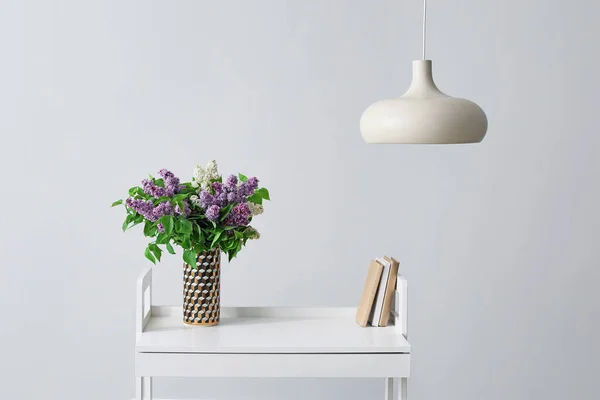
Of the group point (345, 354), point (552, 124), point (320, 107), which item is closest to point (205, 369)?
point (345, 354)

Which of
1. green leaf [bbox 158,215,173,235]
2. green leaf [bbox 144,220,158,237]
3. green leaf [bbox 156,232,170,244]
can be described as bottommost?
green leaf [bbox 156,232,170,244]

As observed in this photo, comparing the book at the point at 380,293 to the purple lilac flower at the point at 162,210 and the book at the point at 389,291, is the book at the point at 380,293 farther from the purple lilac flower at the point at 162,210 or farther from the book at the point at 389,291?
the purple lilac flower at the point at 162,210

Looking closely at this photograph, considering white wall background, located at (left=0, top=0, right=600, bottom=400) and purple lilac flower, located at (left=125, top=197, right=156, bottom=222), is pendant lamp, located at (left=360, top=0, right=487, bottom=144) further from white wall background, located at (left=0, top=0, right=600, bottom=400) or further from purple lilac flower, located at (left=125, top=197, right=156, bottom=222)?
white wall background, located at (left=0, top=0, right=600, bottom=400)

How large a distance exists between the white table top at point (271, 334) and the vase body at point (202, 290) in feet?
0.13

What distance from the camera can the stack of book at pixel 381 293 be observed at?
2.81m

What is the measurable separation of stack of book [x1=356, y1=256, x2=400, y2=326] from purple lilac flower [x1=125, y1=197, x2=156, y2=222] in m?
0.75

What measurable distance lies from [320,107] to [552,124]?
1080 mm

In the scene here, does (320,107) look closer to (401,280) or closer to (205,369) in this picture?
(401,280)

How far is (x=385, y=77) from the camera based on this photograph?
3875 millimetres

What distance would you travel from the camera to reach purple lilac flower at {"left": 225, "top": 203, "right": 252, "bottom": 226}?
2.72 metres


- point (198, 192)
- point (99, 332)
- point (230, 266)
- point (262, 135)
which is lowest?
point (99, 332)

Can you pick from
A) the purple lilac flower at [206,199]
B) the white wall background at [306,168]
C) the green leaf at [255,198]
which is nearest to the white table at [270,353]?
the purple lilac flower at [206,199]

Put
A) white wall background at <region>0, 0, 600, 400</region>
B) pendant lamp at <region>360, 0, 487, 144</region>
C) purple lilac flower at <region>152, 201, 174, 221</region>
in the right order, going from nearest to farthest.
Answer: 1. pendant lamp at <region>360, 0, 487, 144</region>
2. purple lilac flower at <region>152, 201, 174, 221</region>
3. white wall background at <region>0, 0, 600, 400</region>

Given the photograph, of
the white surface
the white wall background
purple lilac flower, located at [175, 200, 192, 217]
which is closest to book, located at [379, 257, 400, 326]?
Result: the white surface
